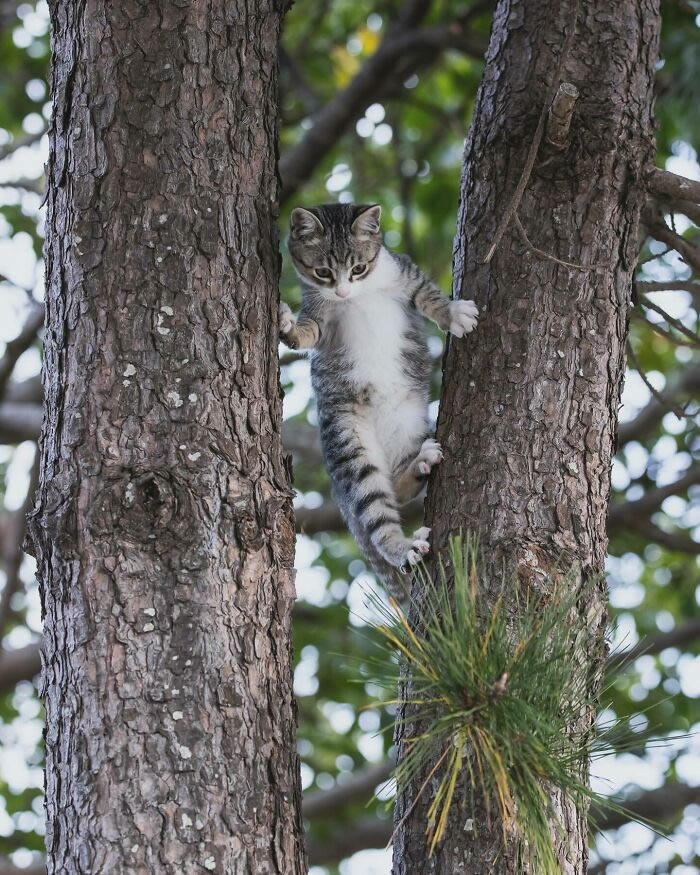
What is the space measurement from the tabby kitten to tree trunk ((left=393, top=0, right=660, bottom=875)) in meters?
0.75

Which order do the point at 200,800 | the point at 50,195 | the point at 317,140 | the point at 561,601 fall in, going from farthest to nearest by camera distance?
the point at 317,140, the point at 50,195, the point at 561,601, the point at 200,800

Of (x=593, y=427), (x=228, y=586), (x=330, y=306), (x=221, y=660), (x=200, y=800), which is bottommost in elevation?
(x=200, y=800)

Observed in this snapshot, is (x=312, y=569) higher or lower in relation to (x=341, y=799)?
higher

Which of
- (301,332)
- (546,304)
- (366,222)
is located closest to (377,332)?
(301,332)

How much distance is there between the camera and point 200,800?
1.83 m

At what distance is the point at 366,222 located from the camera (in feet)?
12.3

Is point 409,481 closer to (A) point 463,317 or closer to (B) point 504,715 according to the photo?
(A) point 463,317

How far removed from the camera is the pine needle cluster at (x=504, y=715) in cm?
186

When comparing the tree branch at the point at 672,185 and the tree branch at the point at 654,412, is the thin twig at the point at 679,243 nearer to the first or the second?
the tree branch at the point at 672,185

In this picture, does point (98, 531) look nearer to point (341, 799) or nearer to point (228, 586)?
point (228, 586)

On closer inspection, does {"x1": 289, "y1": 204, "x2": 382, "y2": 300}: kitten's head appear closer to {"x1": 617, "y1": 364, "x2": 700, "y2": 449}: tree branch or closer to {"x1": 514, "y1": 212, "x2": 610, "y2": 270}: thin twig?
{"x1": 514, "y1": 212, "x2": 610, "y2": 270}: thin twig

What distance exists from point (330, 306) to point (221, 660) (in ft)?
6.50

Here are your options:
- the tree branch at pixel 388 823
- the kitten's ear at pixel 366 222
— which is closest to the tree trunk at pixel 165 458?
the kitten's ear at pixel 366 222

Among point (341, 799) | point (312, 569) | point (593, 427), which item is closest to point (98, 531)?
point (593, 427)
